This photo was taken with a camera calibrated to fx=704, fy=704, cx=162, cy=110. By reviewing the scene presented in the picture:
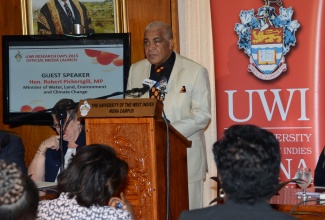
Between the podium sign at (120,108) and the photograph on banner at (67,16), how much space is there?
259cm

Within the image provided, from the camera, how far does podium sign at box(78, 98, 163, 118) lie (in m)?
4.16

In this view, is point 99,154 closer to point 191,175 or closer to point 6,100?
point 191,175

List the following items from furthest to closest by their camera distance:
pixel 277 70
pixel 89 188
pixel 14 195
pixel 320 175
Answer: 1. pixel 277 70
2. pixel 320 175
3. pixel 89 188
4. pixel 14 195

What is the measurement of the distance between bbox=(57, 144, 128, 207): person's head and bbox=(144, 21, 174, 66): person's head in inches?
82.8

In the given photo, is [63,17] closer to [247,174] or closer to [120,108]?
[120,108]

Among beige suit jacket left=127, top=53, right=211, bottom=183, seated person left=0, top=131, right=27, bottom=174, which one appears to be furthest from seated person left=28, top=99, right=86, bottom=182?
beige suit jacket left=127, top=53, right=211, bottom=183

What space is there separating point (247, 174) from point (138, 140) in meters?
1.96

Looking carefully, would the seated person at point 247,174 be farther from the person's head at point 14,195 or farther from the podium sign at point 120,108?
the podium sign at point 120,108

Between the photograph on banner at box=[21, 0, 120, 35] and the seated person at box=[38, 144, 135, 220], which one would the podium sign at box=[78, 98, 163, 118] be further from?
the photograph on banner at box=[21, 0, 120, 35]

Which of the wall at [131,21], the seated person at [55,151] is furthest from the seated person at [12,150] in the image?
the wall at [131,21]

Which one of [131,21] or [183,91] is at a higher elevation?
[131,21]

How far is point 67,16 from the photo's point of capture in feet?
22.6

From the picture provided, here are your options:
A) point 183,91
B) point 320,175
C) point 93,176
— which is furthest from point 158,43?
point 93,176

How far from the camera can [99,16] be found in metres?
6.85
